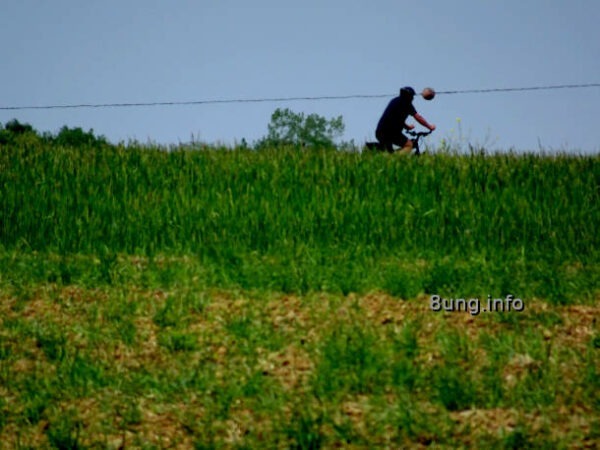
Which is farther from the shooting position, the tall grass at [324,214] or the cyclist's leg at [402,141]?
the cyclist's leg at [402,141]

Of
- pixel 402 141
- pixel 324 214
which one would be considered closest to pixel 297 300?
pixel 324 214

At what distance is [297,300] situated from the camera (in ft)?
23.8

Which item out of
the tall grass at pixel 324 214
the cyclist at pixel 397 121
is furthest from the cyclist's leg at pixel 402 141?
the tall grass at pixel 324 214

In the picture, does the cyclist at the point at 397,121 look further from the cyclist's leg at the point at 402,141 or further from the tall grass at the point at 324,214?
the tall grass at the point at 324,214

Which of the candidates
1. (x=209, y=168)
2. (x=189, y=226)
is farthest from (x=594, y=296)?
(x=209, y=168)

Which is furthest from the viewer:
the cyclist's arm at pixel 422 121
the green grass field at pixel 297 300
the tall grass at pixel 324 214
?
the cyclist's arm at pixel 422 121

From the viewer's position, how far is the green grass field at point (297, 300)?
5.33 meters

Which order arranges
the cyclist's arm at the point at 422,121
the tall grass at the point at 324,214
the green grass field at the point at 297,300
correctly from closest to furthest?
the green grass field at the point at 297,300
the tall grass at the point at 324,214
the cyclist's arm at the point at 422,121

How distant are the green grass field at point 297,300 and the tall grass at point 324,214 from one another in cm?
3

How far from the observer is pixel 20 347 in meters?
6.64

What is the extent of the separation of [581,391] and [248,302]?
3.20 m

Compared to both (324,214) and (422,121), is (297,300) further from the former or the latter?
(422,121)

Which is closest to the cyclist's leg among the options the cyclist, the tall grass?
the cyclist

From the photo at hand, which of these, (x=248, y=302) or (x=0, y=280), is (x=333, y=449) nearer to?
(x=248, y=302)
